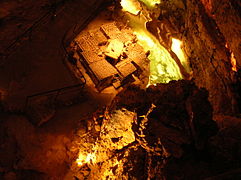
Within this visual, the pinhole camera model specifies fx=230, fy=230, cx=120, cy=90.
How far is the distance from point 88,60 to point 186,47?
518 centimetres

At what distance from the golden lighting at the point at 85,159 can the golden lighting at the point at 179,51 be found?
737 centimetres

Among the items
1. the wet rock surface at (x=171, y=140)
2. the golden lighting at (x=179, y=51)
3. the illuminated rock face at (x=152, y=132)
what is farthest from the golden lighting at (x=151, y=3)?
the wet rock surface at (x=171, y=140)

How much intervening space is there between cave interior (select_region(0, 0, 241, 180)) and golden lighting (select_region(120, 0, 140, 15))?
0.96m

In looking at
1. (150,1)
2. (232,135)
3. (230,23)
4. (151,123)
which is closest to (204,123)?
(232,135)

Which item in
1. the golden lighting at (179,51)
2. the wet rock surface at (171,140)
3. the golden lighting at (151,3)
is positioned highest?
the golden lighting at (151,3)

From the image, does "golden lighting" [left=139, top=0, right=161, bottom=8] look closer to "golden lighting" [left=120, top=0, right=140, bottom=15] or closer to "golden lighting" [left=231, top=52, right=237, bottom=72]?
"golden lighting" [left=120, top=0, right=140, bottom=15]

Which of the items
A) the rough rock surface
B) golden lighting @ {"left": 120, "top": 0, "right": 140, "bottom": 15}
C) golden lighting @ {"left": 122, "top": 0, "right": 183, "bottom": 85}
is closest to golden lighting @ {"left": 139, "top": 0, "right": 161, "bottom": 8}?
golden lighting @ {"left": 120, "top": 0, "right": 140, "bottom": 15}

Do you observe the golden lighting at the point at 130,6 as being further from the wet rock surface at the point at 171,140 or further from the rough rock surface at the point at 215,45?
the wet rock surface at the point at 171,140

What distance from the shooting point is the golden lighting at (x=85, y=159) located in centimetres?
751

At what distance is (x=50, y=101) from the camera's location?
9094mm

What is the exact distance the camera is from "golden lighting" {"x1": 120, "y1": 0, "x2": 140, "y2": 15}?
1515 cm

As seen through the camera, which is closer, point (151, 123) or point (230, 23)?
point (151, 123)

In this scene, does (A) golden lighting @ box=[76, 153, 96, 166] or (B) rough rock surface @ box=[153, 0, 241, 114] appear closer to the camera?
(B) rough rock surface @ box=[153, 0, 241, 114]

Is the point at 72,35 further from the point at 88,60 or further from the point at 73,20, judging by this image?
the point at 88,60
